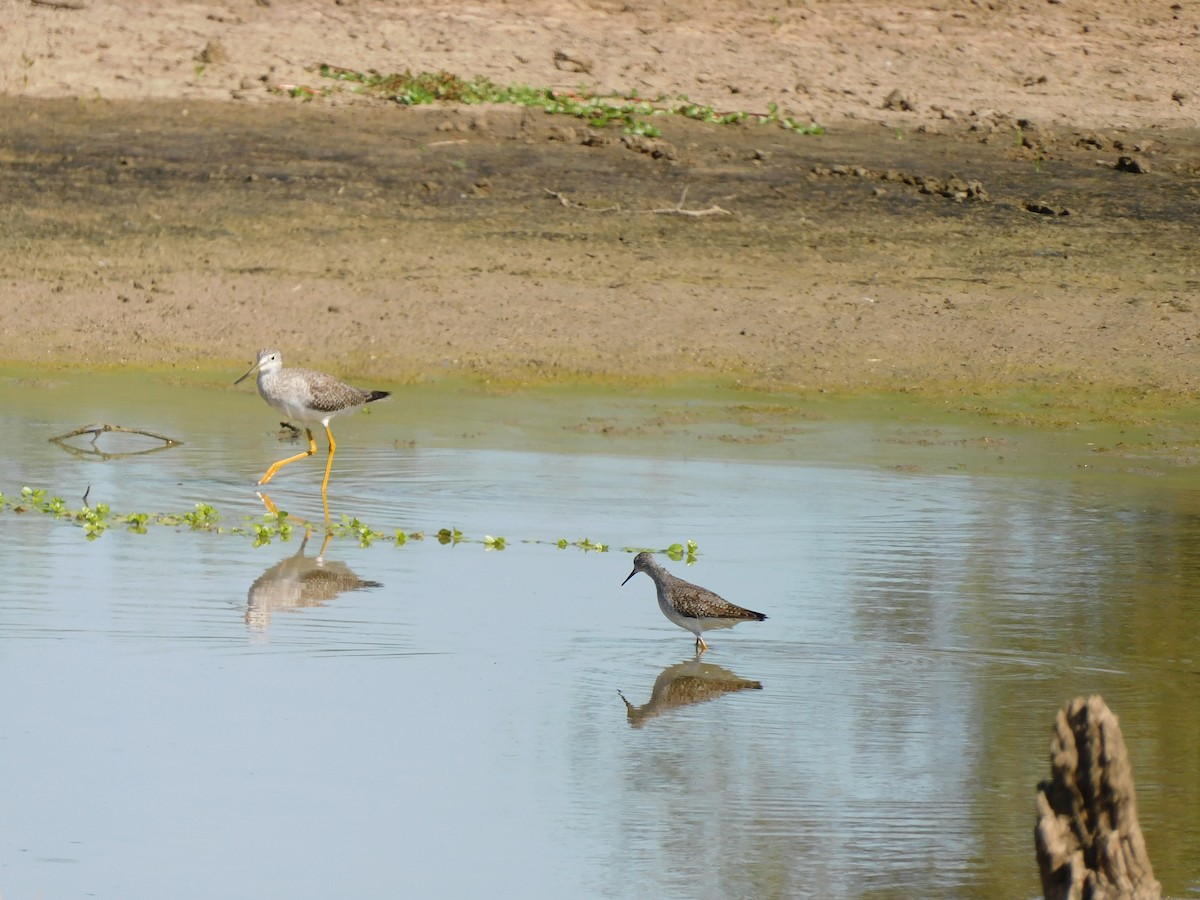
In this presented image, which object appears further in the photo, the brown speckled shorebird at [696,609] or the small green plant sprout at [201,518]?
the small green plant sprout at [201,518]

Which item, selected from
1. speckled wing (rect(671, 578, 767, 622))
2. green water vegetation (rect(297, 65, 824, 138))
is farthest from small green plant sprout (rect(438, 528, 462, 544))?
green water vegetation (rect(297, 65, 824, 138))

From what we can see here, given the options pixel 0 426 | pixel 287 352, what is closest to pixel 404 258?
pixel 287 352

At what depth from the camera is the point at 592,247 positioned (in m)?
16.3

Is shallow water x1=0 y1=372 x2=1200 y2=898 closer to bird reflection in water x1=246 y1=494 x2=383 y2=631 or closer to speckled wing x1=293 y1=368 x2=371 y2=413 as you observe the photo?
bird reflection in water x1=246 y1=494 x2=383 y2=631

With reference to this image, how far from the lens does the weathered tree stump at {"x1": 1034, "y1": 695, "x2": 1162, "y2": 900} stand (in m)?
4.32

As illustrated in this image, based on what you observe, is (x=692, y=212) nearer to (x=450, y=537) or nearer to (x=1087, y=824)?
(x=450, y=537)

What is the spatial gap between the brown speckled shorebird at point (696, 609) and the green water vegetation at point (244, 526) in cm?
142

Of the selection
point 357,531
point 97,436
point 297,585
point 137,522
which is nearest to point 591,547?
point 357,531

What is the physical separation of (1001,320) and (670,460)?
410cm

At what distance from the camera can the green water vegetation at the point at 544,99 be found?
60.2ft

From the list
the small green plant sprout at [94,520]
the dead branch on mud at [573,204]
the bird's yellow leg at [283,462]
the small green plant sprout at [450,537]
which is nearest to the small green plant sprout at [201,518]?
the small green plant sprout at [94,520]

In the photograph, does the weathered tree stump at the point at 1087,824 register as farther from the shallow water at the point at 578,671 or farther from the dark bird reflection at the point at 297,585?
the dark bird reflection at the point at 297,585

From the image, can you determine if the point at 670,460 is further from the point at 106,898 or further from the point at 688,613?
the point at 106,898

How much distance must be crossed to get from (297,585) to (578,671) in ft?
5.75
